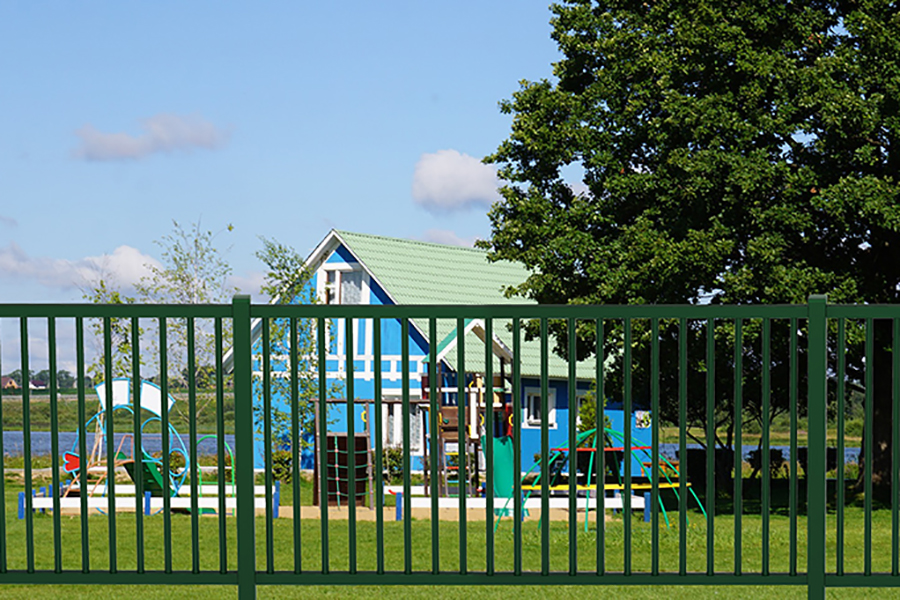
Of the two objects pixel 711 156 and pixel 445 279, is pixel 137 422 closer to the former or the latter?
pixel 711 156

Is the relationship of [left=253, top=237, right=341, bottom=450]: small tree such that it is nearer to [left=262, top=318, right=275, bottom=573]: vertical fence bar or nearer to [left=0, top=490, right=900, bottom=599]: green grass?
[left=0, top=490, right=900, bottom=599]: green grass

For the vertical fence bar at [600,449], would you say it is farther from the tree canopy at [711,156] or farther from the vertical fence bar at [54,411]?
the tree canopy at [711,156]

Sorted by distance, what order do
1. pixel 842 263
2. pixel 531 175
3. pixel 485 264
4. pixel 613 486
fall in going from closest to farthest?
pixel 613 486
pixel 842 263
pixel 531 175
pixel 485 264

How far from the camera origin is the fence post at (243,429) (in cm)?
605

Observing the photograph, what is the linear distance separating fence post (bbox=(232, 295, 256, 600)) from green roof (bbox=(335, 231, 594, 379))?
15.5 metres

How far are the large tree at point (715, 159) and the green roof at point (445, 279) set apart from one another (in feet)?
14.9

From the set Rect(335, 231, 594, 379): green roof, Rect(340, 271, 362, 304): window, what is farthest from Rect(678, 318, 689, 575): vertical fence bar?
Rect(340, 271, 362, 304): window

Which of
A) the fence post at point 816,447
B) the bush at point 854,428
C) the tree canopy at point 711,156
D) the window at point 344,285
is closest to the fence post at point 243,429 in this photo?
the fence post at point 816,447

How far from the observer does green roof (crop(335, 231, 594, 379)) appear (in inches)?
917

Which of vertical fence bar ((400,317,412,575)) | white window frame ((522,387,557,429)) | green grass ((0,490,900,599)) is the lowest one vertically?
white window frame ((522,387,557,429))

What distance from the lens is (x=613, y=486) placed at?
548 inches

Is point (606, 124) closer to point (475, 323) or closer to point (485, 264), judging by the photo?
point (475, 323)

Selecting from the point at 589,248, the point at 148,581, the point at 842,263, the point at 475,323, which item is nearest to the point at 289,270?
the point at 475,323

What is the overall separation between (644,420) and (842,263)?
4778mm
